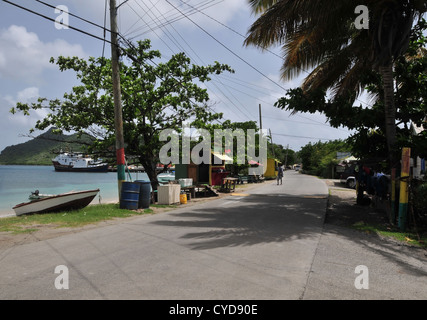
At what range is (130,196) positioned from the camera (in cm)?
1169

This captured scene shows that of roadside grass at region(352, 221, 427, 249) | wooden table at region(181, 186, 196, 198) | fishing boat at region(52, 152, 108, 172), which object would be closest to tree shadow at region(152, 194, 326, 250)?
roadside grass at region(352, 221, 427, 249)

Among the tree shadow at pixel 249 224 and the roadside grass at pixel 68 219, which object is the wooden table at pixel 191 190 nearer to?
the roadside grass at pixel 68 219

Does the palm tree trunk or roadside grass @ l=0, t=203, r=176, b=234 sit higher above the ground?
the palm tree trunk

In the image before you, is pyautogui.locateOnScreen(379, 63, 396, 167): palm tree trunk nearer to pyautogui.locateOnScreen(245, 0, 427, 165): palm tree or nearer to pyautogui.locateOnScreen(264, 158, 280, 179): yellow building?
pyautogui.locateOnScreen(245, 0, 427, 165): palm tree

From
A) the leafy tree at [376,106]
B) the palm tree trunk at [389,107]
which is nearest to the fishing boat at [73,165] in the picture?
the leafy tree at [376,106]

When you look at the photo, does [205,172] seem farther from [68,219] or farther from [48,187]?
[48,187]

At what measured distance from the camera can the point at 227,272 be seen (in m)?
4.62

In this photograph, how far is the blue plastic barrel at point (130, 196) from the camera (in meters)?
11.6

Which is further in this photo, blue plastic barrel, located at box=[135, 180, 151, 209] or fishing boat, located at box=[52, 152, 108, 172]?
fishing boat, located at box=[52, 152, 108, 172]

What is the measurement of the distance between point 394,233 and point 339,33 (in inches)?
304

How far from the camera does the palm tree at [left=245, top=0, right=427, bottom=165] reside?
366 inches

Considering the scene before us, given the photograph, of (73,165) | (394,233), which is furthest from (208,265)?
(73,165)

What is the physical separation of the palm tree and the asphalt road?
18.1 ft

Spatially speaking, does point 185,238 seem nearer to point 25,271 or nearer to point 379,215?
point 25,271
